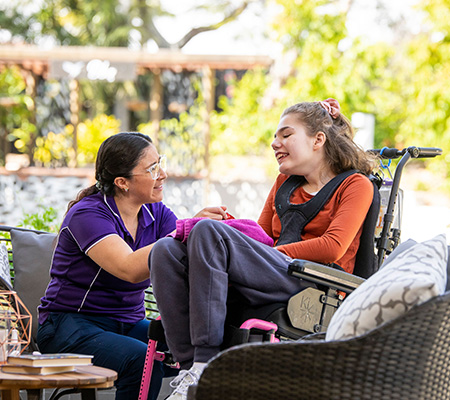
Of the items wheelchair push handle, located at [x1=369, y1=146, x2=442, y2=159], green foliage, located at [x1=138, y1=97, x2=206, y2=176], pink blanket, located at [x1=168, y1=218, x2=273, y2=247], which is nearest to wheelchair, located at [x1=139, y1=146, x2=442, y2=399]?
pink blanket, located at [x1=168, y1=218, x2=273, y2=247]

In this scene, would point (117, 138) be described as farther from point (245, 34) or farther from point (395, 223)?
point (245, 34)

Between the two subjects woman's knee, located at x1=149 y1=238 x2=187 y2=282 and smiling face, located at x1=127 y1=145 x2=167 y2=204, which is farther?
smiling face, located at x1=127 y1=145 x2=167 y2=204

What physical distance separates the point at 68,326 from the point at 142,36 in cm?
1878

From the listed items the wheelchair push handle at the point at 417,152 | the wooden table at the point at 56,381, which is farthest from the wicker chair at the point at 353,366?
the wheelchair push handle at the point at 417,152

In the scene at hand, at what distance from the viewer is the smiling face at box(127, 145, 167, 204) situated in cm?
282

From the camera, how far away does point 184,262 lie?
2.24m

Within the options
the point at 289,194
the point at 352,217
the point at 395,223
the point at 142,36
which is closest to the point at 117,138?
the point at 289,194

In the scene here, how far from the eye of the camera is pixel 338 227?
2.61 meters

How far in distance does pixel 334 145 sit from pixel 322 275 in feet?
2.83

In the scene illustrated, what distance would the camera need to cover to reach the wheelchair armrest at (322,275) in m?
2.15

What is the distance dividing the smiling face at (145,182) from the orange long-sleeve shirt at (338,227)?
22.5 inches

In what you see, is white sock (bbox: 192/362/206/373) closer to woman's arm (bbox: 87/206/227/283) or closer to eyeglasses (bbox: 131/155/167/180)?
woman's arm (bbox: 87/206/227/283)

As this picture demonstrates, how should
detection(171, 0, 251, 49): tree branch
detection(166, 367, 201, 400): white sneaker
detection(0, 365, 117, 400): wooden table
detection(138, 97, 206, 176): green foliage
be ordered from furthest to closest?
detection(171, 0, 251, 49): tree branch < detection(138, 97, 206, 176): green foliage < detection(166, 367, 201, 400): white sneaker < detection(0, 365, 117, 400): wooden table

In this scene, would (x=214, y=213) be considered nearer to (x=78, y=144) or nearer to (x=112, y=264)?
(x=112, y=264)
